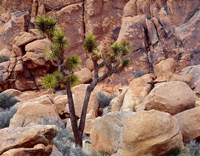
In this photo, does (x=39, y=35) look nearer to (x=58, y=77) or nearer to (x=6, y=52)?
(x=6, y=52)

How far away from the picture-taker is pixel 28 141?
5.87 meters

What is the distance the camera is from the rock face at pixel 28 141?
568 cm

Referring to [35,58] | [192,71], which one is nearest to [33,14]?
[35,58]

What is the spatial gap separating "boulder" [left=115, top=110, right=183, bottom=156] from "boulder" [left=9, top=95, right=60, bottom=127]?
14.6ft

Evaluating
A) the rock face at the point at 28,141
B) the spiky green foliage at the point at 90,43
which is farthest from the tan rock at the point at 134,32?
the rock face at the point at 28,141

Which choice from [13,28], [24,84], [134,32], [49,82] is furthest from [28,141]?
[13,28]

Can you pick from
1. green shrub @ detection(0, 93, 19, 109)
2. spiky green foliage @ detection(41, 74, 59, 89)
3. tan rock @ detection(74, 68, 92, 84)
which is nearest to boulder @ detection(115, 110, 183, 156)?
spiky green foliage @ detection(41, 74, 59, 89)

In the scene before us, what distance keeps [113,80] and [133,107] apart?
29.7 ft

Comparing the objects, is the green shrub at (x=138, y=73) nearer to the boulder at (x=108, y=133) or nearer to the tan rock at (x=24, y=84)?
the tan rock at (x=24, y=84)

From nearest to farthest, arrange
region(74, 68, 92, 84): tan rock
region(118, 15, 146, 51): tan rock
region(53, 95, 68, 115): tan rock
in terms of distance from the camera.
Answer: region(53, 95, 68, 115): tan rock → region(118, 15, 146, 51): tan rock → region(74, 68, 92, 84): tan rock

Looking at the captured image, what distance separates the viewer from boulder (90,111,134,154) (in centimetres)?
892

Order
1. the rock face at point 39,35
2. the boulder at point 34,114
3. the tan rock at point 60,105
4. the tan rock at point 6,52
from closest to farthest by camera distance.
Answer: the boulder at point 34,114 → the tan rock at point 60,105 → the rock face at point 39,35 → the tan rock at point 6,52

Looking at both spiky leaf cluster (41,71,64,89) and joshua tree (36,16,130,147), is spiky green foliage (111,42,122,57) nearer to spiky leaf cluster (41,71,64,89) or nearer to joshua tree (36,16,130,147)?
joshua tree (36,16,130,147)

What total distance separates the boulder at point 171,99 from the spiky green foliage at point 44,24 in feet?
12.2
